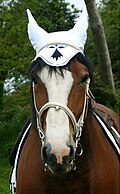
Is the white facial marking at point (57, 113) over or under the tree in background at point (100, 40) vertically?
under

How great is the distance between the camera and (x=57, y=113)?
3.97 meters

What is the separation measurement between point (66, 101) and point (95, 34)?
433 inches

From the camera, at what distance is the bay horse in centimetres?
392

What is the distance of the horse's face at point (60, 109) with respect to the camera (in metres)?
3.86

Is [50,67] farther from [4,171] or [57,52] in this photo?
[4,171]

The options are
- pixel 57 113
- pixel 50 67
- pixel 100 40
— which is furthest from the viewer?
pixel 100 40

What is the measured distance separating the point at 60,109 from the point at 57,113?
0.13 ft

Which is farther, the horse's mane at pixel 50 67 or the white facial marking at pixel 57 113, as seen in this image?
the horse's mane at pixel 50 67

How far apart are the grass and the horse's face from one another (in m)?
5.76

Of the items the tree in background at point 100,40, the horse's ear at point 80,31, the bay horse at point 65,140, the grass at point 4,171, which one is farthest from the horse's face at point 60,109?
the tree in background at point 100,40

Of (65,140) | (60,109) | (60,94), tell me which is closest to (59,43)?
(60,94)

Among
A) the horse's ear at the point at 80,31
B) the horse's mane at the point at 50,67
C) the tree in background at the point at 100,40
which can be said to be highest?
the tree in background at the point at 100,40

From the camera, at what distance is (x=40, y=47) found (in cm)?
446

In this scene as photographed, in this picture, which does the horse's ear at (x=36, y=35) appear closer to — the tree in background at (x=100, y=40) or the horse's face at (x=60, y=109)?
the horse's face at (x=60, y=109)
